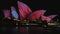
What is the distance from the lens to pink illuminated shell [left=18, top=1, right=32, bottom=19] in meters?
2.24

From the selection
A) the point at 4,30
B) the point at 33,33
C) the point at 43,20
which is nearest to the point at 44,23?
the point at 43,20

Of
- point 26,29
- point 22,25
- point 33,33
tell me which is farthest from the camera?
point 22,25

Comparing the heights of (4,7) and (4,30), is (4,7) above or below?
above

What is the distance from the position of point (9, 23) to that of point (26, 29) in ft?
0.82

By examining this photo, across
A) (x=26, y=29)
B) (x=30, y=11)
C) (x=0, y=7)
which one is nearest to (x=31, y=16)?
(x=30, y=11)

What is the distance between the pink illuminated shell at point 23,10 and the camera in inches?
88.3

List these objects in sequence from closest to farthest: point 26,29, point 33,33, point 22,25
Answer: point 33,33 → point 26,29 → point 22,25

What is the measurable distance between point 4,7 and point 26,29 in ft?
1.35

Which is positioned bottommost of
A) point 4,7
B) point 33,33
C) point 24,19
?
point 33,33

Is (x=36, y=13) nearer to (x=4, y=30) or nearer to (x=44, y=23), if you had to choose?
(x=44, y=23)

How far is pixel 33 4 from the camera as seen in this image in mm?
2250

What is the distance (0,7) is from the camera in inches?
87.9

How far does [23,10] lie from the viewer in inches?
88.9

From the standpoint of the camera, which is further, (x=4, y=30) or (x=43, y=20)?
(x=43, y=20)
